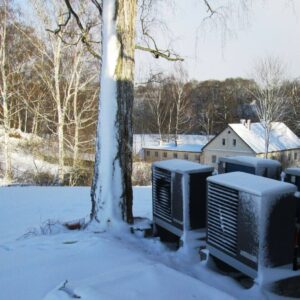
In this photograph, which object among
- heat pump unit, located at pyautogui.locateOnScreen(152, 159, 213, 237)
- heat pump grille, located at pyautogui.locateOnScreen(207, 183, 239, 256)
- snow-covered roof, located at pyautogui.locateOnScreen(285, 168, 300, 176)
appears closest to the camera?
heat pump grille, located at pyautogui.locateOnScreen(207, 183, 239, 256)

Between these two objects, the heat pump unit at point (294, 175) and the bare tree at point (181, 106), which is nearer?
the heat pump unit at point (294, 175)

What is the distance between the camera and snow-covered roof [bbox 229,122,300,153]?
107 feet

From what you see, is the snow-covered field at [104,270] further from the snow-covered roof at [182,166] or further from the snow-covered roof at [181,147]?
the snow-covered roof at [181,147]

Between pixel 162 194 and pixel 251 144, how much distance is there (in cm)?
2874

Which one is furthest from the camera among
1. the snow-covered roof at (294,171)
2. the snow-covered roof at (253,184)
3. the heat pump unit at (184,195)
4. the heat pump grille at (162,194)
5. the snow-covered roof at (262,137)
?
the snow-covered roof at (262,137)

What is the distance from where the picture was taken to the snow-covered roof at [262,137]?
107 ft

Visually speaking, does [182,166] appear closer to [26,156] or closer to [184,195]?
[184,195]

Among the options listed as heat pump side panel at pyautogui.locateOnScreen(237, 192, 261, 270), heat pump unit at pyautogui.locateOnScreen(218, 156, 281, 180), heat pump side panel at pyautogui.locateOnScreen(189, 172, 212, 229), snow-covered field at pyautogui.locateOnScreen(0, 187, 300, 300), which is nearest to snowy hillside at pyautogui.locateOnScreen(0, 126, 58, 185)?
snow-covered field at pyautogui.locateOnScreen(0, 187, 300, 300)

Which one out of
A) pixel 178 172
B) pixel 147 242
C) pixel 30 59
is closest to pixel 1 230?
pixel 147 242

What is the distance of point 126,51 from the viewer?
16.0 ft

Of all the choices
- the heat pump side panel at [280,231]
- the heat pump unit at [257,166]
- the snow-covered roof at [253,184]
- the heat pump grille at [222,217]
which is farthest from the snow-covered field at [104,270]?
the heat pump unit at [257,166]

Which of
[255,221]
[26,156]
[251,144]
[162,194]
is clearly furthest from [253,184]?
[251,144]

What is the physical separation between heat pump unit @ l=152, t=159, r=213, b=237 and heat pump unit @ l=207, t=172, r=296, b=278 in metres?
0.59

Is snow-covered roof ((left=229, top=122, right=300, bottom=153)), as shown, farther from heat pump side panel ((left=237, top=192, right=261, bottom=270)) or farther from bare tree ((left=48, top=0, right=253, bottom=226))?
heat pump side panel ((left=237, top=192, right=261, bottom=270))
